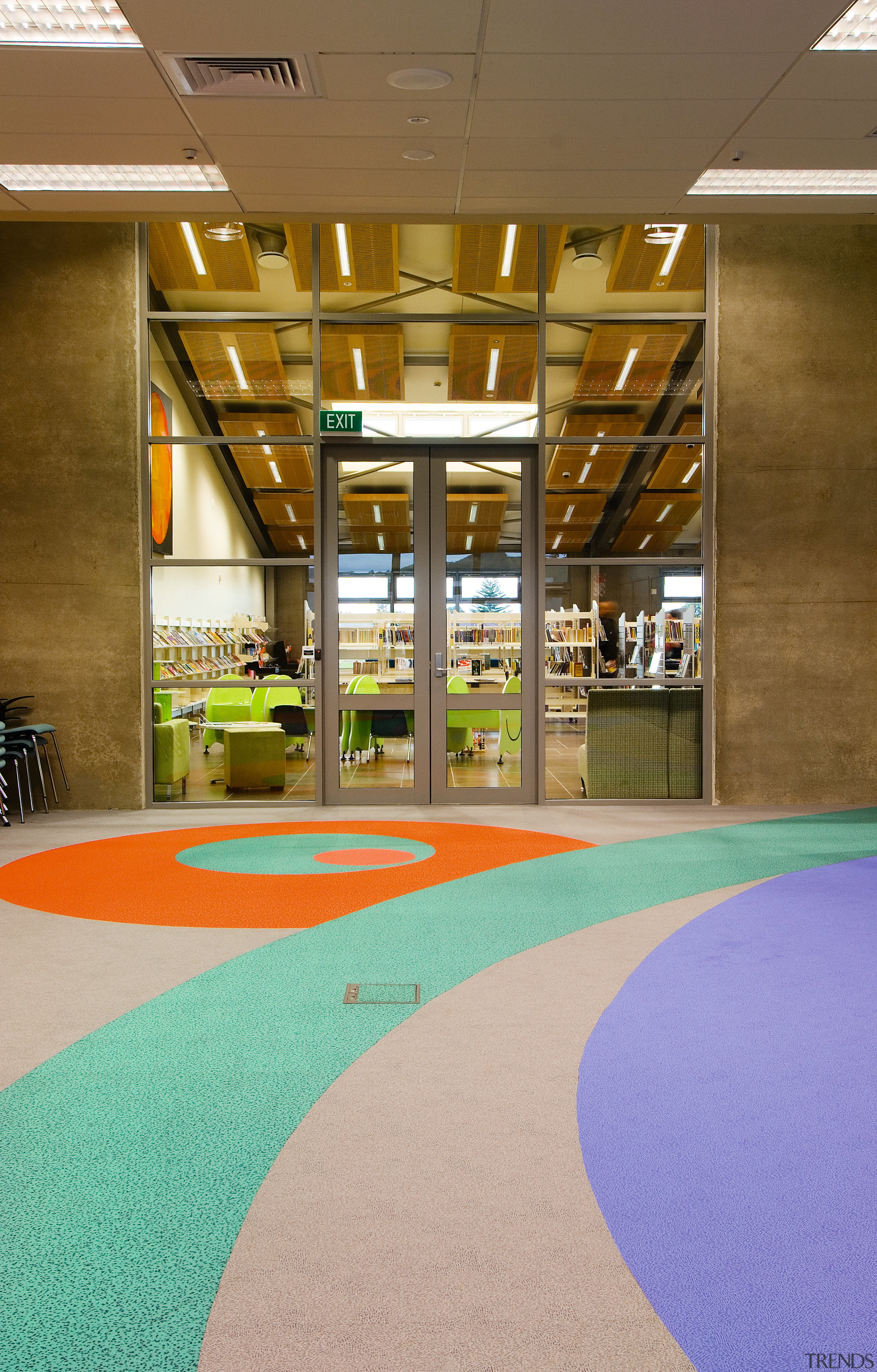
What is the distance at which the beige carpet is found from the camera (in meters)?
1.94

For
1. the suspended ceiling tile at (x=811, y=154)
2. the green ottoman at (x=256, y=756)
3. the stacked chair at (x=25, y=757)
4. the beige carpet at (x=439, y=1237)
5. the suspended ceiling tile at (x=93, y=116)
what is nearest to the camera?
the beige carpet at (x=439, y=1237)

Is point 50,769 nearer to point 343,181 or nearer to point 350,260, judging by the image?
point 350,260

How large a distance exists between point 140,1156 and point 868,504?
7.95 meters

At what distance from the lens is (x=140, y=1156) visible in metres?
2.67

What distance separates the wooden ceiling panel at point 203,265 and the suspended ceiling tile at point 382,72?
4.00 metres

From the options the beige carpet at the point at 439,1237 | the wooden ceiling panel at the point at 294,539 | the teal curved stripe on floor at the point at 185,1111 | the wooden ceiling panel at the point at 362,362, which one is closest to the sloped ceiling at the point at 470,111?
the wooden ceiling panel at the point at 362,362

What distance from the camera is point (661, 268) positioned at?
8570 mm

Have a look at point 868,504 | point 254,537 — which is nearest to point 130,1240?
point 254,537

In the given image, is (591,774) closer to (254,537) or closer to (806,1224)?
(254,537)

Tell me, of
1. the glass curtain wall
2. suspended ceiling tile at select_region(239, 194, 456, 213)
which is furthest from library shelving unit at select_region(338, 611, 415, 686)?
suspended ceiling tile at select_region(239, 194, 456, 213)

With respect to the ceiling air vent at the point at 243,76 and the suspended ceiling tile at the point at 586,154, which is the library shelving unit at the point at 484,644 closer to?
the suspended ceiling tile at the point at 586,154

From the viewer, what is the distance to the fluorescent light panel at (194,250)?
8.40 metres

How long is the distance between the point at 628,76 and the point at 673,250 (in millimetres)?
4271

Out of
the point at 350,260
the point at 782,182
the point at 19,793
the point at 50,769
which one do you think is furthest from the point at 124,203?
the point at 50,769
